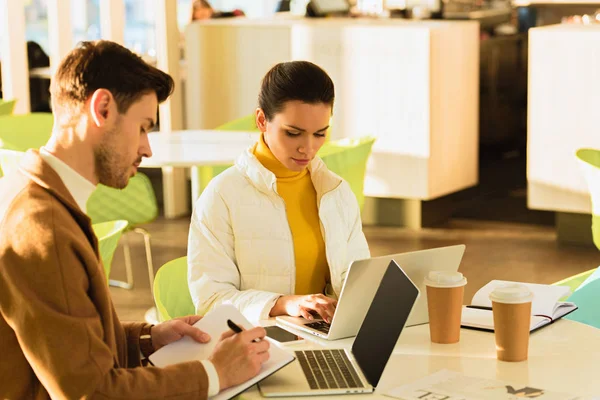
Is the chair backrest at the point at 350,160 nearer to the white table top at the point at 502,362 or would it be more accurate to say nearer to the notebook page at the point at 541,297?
the notebook page at the point at 541,297

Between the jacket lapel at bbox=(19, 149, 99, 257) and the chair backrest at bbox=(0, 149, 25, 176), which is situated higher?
the jacket lapel at bbox=(19, 149, 99, 257)

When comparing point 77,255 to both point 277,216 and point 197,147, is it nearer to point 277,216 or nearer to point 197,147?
point 277,216

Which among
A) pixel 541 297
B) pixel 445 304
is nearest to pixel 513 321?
pixel 445 304

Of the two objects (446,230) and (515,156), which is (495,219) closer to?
(446,230)

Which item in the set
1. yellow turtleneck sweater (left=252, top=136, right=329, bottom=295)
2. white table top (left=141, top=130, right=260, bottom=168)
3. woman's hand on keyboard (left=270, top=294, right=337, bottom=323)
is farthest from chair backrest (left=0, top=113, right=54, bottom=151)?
woman's hand on keyboard (left=270, top=294, right=337, bottom=323)

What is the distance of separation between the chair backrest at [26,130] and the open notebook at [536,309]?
366 cm

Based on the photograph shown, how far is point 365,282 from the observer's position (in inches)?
86.1

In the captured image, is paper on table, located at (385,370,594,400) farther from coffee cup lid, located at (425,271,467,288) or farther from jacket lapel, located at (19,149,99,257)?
jacket lapel, located at (19,149,99,257)

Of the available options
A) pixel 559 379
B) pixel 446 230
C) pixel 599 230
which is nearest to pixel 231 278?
pixel 559 379

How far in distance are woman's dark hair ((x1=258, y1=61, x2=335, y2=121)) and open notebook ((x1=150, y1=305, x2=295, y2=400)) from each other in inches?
29.6

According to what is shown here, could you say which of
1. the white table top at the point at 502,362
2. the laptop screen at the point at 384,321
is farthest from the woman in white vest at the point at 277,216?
the laptop screen at the point at 384,321

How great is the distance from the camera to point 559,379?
2035mm

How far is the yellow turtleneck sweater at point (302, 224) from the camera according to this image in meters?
2.75

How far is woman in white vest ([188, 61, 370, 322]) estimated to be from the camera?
8.78 ft
